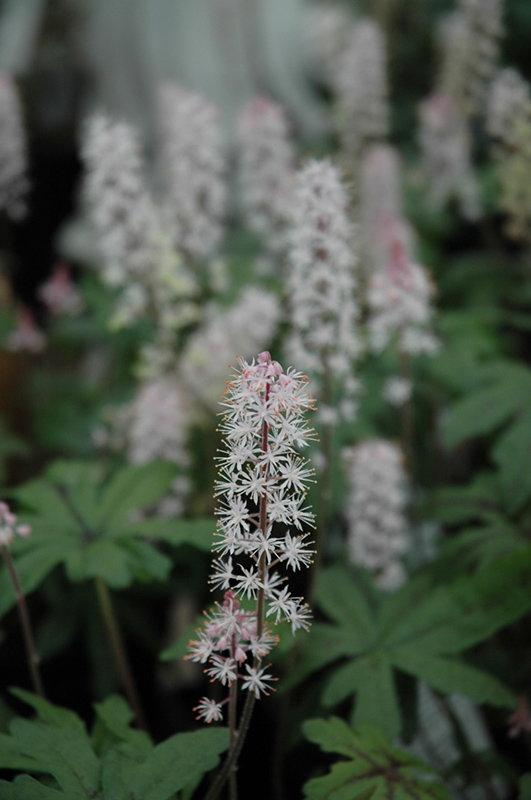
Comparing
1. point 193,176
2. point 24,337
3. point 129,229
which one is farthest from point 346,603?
point 24,337

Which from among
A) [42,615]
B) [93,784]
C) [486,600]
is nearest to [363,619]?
[486,600]

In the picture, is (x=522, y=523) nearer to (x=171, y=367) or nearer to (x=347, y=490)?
(x=347, y=490)

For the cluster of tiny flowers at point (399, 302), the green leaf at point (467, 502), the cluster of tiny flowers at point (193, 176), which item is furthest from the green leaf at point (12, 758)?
the cluster of tiny flowers at point (193, 176)

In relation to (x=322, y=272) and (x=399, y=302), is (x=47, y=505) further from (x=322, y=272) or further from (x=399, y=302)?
(x=399, y=302)

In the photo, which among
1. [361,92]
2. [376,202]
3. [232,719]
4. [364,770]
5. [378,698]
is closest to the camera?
[232,719]

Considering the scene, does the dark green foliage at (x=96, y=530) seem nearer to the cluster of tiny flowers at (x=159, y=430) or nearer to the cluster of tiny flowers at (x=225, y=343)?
the cluster of tiny flowers at (x=159, y=430)

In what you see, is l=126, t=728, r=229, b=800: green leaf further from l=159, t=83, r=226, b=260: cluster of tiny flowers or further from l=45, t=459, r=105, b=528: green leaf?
l=159, t=83, r=226, b=260: cluster of tiny flowers
